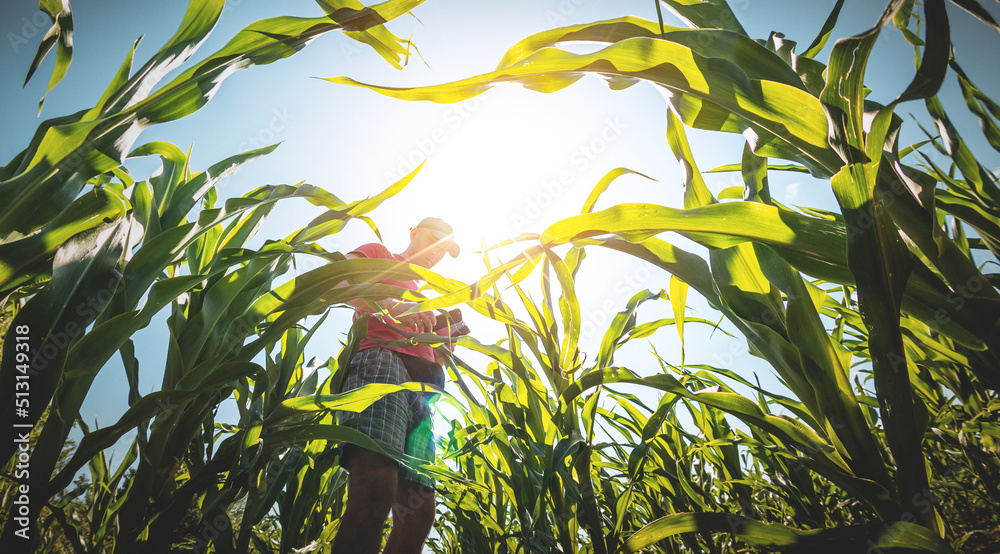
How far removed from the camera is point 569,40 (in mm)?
429

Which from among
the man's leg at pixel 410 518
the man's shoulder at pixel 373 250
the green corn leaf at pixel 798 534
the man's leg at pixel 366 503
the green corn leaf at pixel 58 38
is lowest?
the man's leg at pixel 410 518

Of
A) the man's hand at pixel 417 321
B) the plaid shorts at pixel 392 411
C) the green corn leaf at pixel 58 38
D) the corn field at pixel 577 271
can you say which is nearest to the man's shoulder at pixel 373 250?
the plaid shorts at pixel 392 411

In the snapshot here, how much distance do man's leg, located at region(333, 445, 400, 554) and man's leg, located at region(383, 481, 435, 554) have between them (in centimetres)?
27

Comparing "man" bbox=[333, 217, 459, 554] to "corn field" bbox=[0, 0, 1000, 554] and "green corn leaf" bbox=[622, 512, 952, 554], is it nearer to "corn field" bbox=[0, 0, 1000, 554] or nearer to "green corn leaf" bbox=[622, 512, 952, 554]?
"corn field" bbox=[0, 0, 1000, 554]

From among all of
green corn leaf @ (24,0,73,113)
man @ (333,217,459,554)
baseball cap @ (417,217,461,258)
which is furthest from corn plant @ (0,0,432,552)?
baseball cap @ (417,217,461,258)

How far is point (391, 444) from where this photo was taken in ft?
4.01

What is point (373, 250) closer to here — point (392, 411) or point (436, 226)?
point (436, 226)

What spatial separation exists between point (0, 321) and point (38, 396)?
3.09ft

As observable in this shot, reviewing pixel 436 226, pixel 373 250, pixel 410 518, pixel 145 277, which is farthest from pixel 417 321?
pixel 436 226

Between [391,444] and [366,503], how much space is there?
200 millimetres

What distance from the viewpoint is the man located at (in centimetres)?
102

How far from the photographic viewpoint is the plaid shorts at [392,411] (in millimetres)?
1202

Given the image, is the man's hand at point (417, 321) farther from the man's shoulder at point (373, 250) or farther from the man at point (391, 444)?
the man's shoulder at point (373, 250)

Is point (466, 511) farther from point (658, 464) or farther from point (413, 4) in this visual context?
point (413, 4)
